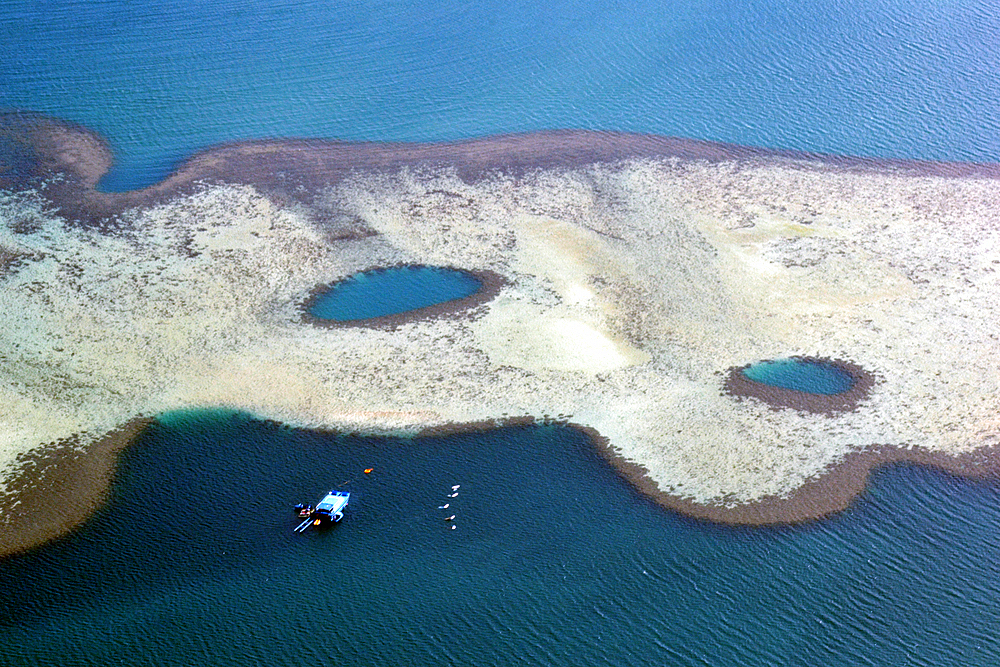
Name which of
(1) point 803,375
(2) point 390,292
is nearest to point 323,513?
(2) point 390,292

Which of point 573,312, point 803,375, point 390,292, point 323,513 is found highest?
point 390,292

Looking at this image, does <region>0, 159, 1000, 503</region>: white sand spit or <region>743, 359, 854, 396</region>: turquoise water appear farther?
<region>743, 359, 854, 396</region>: turquoise water

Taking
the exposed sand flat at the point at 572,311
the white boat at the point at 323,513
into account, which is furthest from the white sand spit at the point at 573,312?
the white boat at the point at 323,513

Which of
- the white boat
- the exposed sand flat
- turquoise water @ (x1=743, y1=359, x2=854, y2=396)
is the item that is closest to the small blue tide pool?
the exposed sand flat

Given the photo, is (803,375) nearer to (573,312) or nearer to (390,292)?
(573,312)

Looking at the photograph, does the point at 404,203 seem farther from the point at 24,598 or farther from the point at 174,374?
the point at 24,598

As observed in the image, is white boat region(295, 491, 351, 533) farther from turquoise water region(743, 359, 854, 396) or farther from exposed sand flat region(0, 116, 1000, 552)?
turquoise water region(743, 359, 854, 396)

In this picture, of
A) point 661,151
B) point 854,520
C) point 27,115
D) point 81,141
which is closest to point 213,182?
point 81,141
